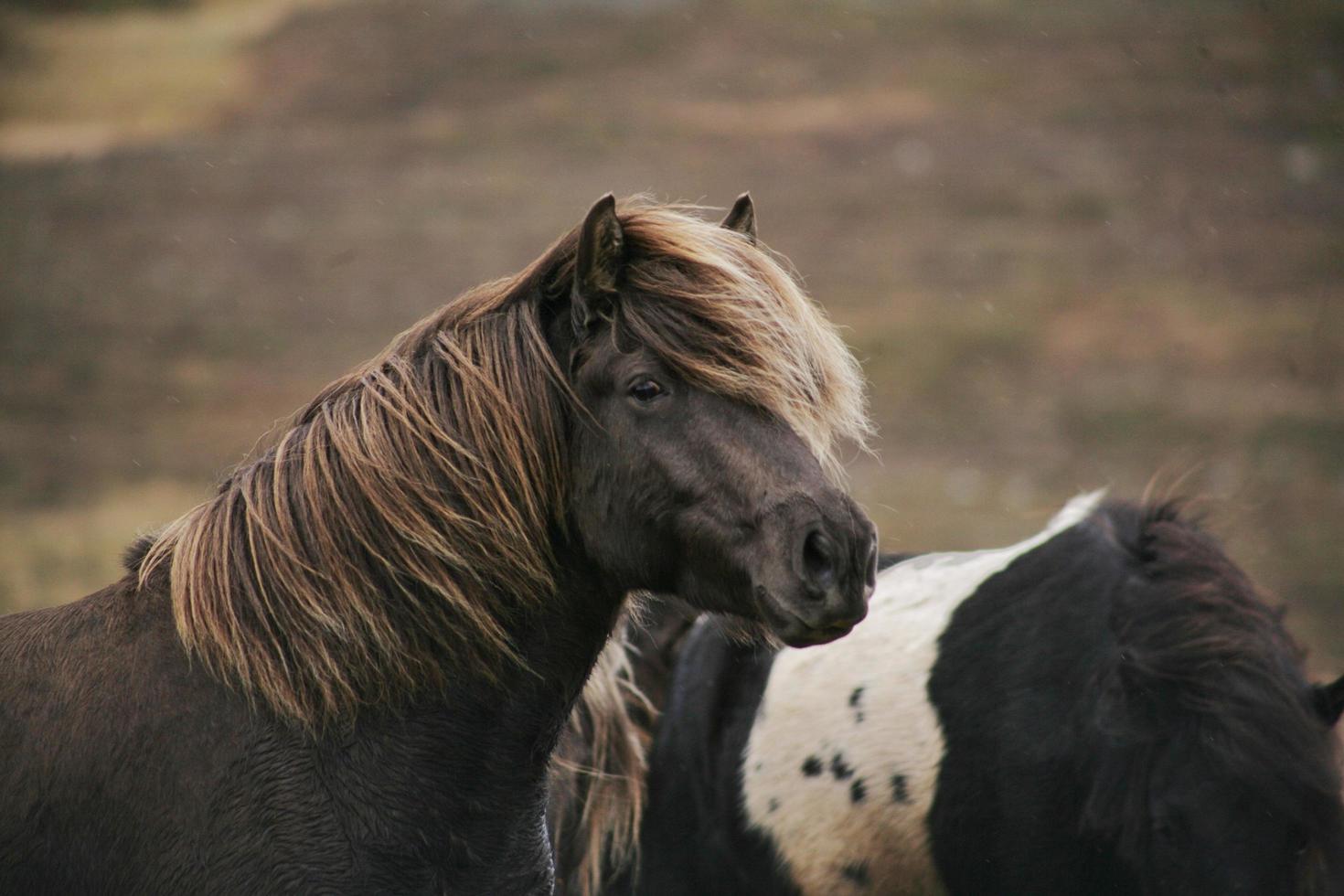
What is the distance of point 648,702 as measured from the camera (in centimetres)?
464

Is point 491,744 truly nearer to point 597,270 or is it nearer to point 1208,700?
point 597,270

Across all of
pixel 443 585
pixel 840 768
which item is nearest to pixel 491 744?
pixel 443 585

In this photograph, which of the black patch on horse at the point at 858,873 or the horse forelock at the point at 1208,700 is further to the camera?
the black patch on horse at the point at 858,873

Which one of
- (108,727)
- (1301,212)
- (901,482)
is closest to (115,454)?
(901,482)

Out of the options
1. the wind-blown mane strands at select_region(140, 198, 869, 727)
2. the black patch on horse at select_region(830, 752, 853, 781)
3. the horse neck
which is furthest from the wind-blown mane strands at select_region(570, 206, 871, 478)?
the black patch on horse at select_region(830, 752, 853, 781)

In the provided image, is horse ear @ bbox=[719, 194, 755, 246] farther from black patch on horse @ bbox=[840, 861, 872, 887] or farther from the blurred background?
the blurred background

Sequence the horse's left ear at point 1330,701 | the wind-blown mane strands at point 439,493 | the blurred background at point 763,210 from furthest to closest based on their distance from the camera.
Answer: the blurred background at point 763,210
the horse's left ear at point 1330,701
the wind-blown mane strands at point 439,493

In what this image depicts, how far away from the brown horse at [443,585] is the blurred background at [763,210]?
8.61 metres

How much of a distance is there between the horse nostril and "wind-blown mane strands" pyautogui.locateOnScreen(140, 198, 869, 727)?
35 centimetres

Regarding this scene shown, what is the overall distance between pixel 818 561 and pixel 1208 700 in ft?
5.22

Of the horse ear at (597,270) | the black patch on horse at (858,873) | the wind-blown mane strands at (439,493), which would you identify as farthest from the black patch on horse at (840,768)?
the horse ear at (597,270)

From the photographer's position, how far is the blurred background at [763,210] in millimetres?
14906

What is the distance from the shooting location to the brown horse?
2785 mm

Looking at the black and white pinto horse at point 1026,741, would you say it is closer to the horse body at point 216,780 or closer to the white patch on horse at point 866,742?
the white patch on horse at point 866,742
